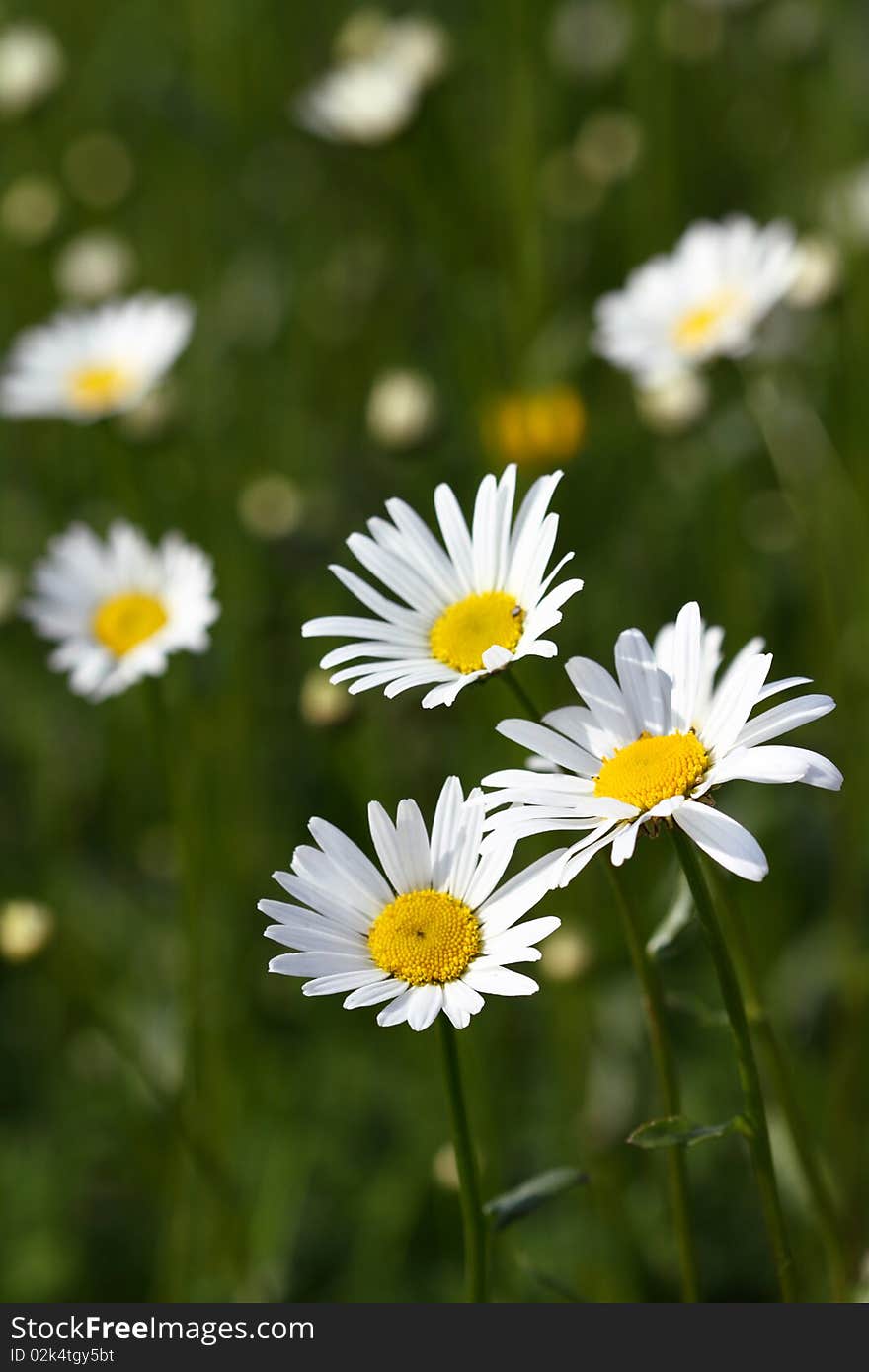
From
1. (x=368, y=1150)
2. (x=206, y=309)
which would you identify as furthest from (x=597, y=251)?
(x=368, y=1150)

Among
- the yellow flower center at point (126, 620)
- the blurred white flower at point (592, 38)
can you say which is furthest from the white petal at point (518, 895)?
the blurred white flower at point (592, 38)

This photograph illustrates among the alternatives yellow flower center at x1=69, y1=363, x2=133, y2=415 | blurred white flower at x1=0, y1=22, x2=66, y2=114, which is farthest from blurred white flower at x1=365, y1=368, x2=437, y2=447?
blurred white flower at x1=0, y1=22, x2=66, y2=114

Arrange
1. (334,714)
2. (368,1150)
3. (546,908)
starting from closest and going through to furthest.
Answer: (334,714), (546,908), (368,1150)

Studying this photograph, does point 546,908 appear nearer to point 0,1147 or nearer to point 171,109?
point 0,1147

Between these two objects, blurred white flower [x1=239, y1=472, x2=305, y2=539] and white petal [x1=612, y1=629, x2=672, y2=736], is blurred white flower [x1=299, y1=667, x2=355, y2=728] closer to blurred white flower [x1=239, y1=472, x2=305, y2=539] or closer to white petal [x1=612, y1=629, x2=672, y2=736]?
blurred white flower [x1=239, y1=472, x2=305, y2=539]

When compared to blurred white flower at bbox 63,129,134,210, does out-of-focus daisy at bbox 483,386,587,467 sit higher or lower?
lower

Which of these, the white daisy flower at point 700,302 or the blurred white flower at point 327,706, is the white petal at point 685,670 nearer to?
the blurred white flower at point 327,706
